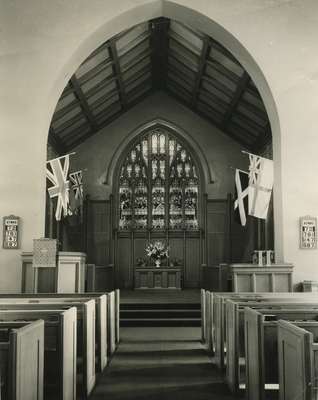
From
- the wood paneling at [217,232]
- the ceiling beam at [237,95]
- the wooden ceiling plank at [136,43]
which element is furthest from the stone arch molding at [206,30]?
the wood paneling at [217,232]

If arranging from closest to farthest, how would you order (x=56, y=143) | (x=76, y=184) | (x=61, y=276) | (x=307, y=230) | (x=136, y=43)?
1. (x=61, y=276)
2. (x=307, y=230)
3. (x=136, y=43)
4. (x=76, y=184)
5. (x=56, y=143)

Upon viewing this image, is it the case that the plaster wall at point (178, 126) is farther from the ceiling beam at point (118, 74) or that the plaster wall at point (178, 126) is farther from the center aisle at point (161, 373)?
the center aisle at point (161, 373)

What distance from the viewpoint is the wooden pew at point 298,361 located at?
107 inches

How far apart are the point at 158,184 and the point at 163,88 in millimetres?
2756

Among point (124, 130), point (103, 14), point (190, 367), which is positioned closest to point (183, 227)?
point (124, 130)

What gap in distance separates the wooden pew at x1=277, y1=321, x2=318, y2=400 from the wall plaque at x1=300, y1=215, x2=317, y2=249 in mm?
5654

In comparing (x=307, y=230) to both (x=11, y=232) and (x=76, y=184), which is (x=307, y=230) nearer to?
(x=11, y=232)

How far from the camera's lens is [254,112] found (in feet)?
43.3

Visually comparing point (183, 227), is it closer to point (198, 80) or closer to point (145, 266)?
point (145, 266)

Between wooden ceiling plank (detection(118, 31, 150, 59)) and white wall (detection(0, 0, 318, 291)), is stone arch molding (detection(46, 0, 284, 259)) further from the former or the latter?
wooden ceiling plank (detection(118, 31, 150, 59))

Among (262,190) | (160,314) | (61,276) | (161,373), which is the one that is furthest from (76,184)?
(161,373)

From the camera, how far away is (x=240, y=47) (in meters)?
9.27

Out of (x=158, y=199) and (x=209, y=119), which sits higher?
(x=209, y=119)

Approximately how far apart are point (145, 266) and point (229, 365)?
9.67 metres
